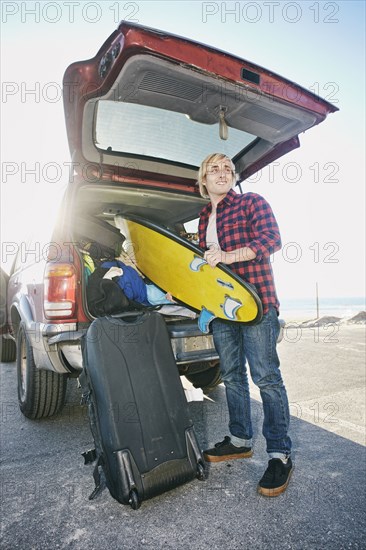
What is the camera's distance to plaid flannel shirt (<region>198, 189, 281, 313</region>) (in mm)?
2004

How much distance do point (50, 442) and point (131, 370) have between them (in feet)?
3.79

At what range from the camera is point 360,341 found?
22.3 feet

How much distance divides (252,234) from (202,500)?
1491 mm

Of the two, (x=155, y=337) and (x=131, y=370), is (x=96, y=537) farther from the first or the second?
(x=155, y=337)

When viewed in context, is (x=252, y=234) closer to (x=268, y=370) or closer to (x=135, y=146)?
(x=268, y=370)

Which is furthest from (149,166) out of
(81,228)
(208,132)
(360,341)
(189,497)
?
(360,341)

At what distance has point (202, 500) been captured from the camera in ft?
5.92

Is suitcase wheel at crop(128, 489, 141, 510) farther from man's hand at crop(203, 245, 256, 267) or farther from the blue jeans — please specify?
man's hand at crop(203, 245, 256, 267)

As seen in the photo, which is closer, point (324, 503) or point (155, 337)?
point (324, 503)

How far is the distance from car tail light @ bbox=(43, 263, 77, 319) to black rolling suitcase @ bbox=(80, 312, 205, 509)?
53 centimetres

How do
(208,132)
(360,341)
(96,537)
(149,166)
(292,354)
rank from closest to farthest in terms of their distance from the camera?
(96,537) < (208,132) < (149,166) < (292,354) < (360,341)

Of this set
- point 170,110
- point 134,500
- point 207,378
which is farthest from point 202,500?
point 170,110

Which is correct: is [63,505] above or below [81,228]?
below

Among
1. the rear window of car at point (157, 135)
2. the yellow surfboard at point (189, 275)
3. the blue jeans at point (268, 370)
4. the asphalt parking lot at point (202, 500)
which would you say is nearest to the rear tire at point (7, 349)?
the asphalt parking lot at point (202, 500)
